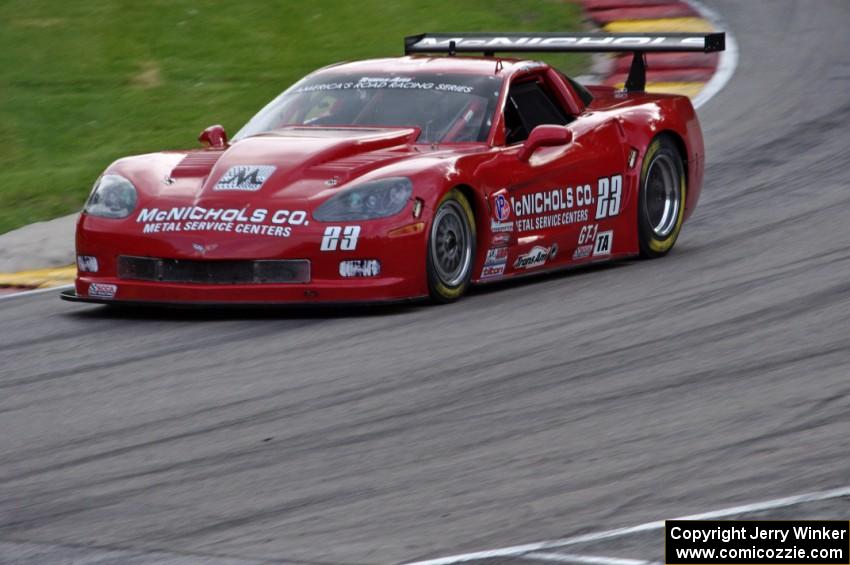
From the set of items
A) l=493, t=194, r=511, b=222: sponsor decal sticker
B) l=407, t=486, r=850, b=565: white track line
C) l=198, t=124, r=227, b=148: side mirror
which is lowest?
l=407, t=486, r=850, b=565: white track line

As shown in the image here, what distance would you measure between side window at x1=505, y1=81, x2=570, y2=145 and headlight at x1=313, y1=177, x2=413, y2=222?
111 centimetres

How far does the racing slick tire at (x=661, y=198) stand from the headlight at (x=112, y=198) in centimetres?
297

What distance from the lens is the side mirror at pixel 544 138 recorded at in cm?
855

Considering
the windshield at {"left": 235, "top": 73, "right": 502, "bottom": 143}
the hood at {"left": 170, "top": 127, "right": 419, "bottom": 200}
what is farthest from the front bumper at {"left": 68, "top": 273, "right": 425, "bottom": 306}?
the windshield at {"left": 235, "top": 73, "right": 502, "bottom": 143}

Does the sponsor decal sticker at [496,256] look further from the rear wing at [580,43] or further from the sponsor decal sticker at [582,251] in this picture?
the rear wing at [580,43]

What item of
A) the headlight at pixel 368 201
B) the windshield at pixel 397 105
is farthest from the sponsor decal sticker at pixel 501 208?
the headlight at pixel 368 201

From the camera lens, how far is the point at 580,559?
435cm

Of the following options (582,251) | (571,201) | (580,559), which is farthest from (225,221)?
(580,559)

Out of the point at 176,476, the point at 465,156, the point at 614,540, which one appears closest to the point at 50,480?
the point at 176,476

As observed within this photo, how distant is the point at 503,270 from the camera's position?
336 inches

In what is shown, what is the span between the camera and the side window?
8.96 m

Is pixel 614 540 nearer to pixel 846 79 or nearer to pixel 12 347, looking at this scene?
pixel 12 347

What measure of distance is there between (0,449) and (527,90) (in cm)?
437

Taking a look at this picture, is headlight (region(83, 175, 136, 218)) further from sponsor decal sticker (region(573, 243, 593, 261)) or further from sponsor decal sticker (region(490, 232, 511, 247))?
sponsor decal sticker (region(573, 243, 593, 261))
